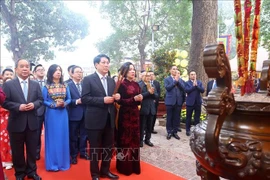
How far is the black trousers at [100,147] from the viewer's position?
2.43 meters

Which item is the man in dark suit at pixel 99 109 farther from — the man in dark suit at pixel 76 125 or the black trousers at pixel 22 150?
the man in dark suit at pixel 76 125

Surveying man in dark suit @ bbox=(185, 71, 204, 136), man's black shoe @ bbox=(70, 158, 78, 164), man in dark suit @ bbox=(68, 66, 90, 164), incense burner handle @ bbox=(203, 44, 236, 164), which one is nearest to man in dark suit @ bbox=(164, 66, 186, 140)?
man in dark suit @ bbox=(185, 71, 204, 136)

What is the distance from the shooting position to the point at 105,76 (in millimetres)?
2557

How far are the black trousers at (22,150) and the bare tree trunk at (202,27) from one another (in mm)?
4286

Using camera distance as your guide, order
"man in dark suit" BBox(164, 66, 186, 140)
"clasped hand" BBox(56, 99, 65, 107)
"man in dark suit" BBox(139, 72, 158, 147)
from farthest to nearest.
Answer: "man in dark suit" BBox(164, 66, 186, 140) → "man in dark suit" BBox(139, 72, 158, 147) → "clasped hand" BBox(56, 99, 65, 107)

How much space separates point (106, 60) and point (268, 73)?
171 centimetres

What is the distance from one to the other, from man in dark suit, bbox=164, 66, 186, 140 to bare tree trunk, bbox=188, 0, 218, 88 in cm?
155

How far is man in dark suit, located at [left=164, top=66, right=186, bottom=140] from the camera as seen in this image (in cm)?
426

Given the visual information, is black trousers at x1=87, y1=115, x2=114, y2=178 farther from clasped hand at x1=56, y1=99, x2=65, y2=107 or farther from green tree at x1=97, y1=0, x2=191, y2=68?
green tree at x1=97, y1=0, x2=191, y2=68

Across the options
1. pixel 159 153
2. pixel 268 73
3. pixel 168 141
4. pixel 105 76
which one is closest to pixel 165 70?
pixel 168 141

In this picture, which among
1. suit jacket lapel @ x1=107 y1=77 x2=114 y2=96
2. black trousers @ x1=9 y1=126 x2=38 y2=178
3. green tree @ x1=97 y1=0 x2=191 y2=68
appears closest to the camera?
black trousers @ x1=9 y1=126 x2=38 y2=178

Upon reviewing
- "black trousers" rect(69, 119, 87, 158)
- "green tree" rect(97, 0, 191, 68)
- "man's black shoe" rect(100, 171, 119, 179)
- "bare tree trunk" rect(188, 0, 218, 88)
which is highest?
"green tree" rect(97, 0, 191, 68)

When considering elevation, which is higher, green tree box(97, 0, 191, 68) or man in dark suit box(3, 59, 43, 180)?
green tree box(97, 0, 191, 68)

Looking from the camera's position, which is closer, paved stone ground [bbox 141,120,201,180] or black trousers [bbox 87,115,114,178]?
black trousers [bbox 87,115,114,178]
